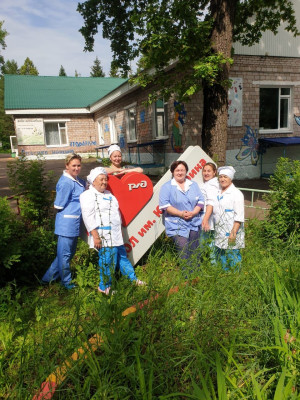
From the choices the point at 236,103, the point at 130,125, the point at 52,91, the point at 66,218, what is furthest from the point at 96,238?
the point at 52,91

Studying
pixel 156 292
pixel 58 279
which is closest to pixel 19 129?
pixel 58 279

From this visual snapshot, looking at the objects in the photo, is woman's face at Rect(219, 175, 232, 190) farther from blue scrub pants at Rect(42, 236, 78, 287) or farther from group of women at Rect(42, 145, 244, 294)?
blue scrub pants at Rect(42, 236, 78, 287)

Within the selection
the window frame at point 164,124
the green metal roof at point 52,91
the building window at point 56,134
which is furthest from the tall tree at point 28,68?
the window frame at point 164,124

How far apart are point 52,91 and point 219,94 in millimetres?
20174

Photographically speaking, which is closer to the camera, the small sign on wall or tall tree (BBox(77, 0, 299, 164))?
tall tree (BBox(77, 0, 299, 164))

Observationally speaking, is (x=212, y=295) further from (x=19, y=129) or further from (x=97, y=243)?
(x=19, y=129)

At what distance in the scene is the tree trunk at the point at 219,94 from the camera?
524 cm

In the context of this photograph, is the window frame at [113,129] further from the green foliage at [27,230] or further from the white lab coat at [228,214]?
the white lab coat at [228,214]

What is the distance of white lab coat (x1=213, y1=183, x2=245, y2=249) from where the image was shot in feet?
10.1

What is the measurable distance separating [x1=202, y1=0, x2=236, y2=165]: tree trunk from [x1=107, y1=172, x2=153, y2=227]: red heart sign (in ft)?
7.66

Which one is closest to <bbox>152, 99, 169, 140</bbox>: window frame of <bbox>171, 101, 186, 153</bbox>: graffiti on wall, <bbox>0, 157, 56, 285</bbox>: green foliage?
<bbox>171, 101, 186, 153</bbox>: graffiti on wall

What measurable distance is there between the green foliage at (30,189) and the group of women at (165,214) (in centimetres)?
147

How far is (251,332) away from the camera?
191cm

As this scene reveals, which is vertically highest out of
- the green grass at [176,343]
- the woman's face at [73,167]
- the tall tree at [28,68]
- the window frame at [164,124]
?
the tall tree at [28,68]
